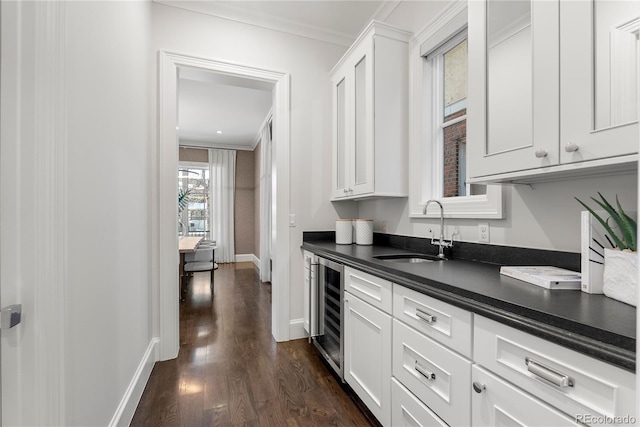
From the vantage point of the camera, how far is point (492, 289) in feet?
3.37

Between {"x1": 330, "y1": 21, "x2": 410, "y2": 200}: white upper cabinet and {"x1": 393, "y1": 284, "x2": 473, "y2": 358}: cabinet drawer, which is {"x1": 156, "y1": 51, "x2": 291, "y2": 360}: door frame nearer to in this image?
{"x1": 330, "y1": 21, "x2": 410, "y2": 200}: white upper cabinet

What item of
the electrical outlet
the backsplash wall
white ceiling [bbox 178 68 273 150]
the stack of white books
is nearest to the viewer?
the stack of white books

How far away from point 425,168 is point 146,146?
209 centimetres

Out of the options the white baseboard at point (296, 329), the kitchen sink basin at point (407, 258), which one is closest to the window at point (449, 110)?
the kitchen sink basin at point (407, 258)

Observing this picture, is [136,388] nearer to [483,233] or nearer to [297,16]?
[483,233]

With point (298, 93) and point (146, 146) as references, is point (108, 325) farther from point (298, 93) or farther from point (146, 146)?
point (298, 93)

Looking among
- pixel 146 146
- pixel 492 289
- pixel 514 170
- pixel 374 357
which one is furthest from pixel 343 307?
pixel 146 146

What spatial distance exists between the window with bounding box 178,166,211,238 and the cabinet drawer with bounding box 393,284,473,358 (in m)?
6.60

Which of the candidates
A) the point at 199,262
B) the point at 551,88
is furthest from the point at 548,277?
the point at 199,262

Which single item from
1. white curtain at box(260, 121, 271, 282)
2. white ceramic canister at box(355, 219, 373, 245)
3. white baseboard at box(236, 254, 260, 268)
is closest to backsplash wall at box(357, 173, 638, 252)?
white ceramic canister at box(355, 219, 373, 245)

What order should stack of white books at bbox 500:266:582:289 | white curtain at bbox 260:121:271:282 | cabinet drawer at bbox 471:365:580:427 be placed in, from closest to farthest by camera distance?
cabinet drawer at bbox 471:365:580:427, stack of white books at bbox 500:266:582:289, white curtain at bbox 260:121:271:282

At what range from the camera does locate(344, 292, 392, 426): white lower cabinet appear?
146 cm

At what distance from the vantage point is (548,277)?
1041 millimetres

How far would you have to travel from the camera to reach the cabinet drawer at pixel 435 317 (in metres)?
1.03
